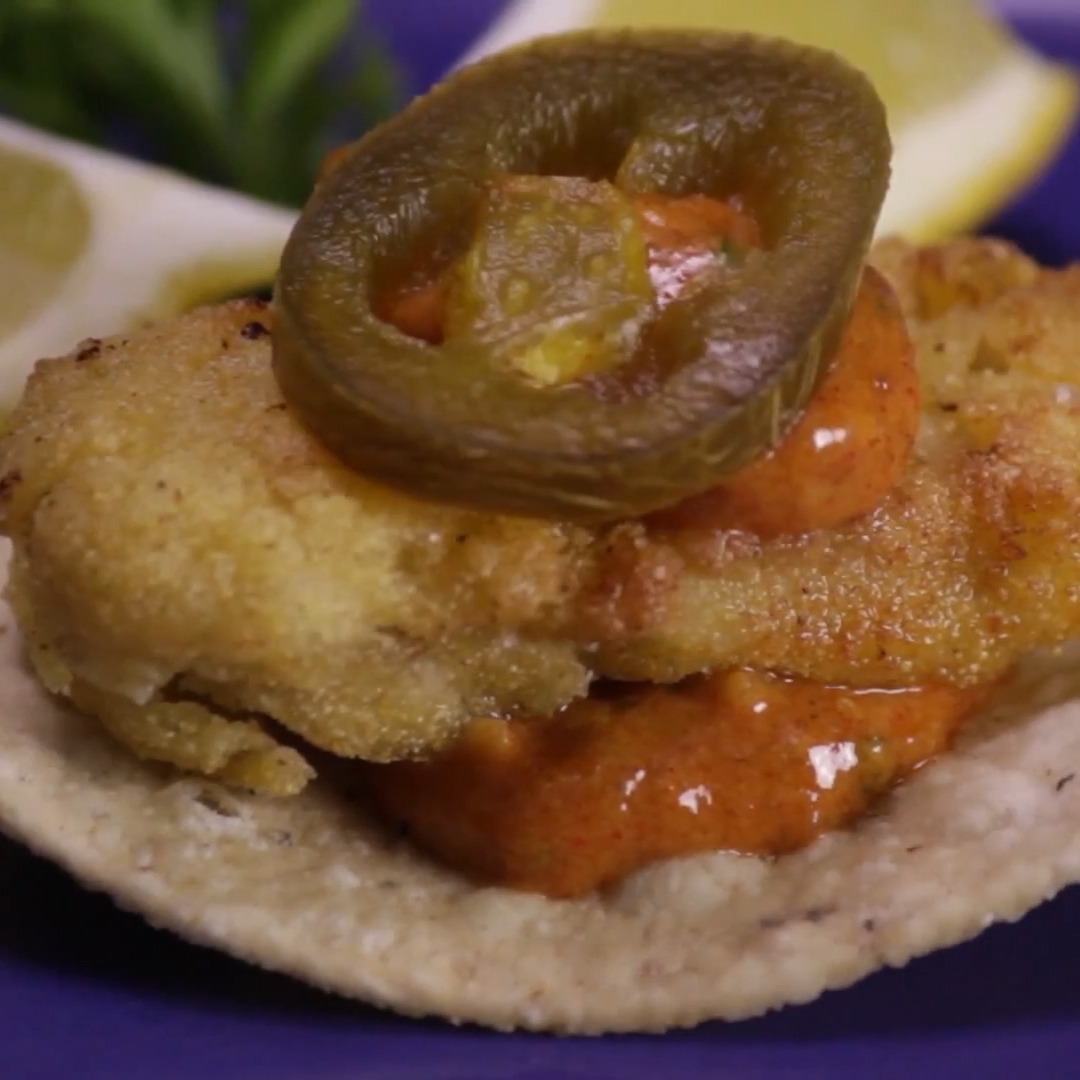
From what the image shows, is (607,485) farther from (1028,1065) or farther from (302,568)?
(1028,1065)

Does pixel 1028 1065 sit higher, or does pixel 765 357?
pixel 765 357

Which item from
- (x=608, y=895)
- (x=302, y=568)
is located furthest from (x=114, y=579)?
(x=608, y=895)

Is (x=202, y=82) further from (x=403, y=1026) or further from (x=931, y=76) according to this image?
(x=403, y=1026)

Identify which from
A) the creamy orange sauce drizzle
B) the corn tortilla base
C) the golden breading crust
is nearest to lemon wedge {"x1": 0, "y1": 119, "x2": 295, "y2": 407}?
the golden breading crust

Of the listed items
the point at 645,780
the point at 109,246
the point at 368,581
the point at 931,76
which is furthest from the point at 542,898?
the point at 931,76

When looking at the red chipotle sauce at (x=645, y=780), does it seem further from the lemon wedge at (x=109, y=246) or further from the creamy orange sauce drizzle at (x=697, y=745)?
the lemon wedge at (x=109, y=246)

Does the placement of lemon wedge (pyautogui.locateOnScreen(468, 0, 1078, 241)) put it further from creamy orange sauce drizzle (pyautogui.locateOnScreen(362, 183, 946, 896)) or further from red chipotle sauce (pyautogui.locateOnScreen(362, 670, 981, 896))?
red chipotle sauce (pyautogui.locateOnScreen(362, 670, 981, 896))
